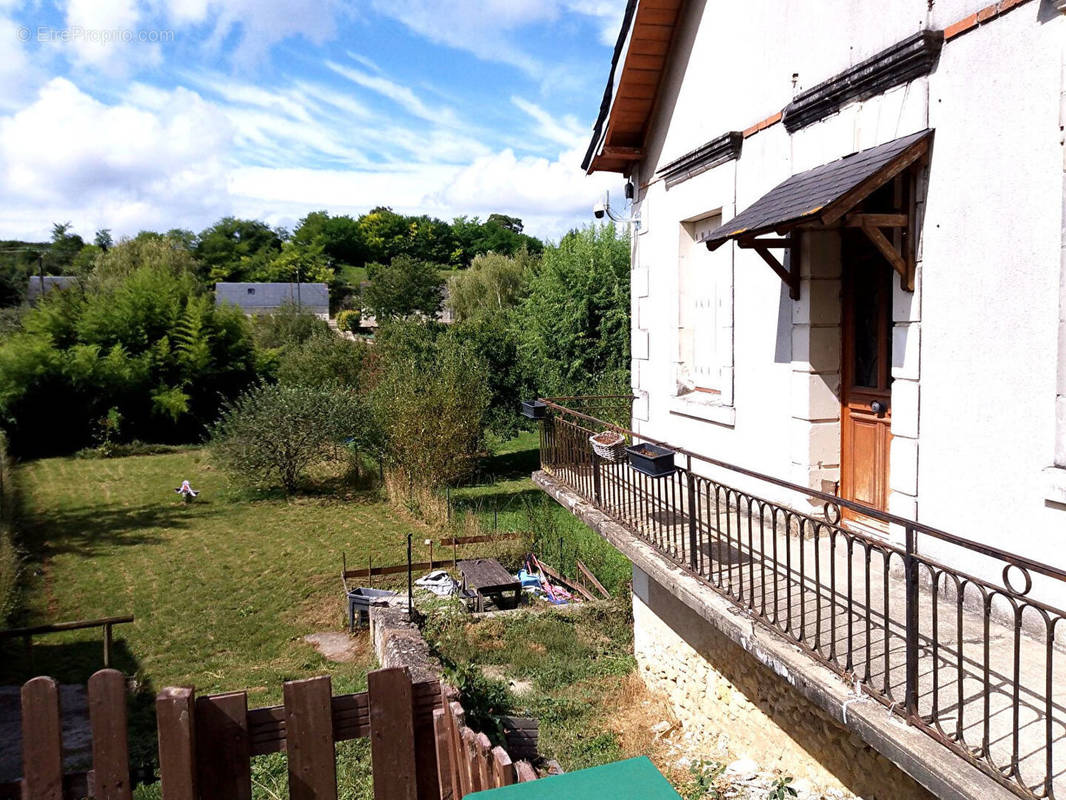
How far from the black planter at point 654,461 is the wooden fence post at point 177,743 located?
406 cm

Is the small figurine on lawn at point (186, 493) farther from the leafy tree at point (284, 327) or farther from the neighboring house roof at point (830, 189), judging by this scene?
the neighboring house roof at point (830, 189)

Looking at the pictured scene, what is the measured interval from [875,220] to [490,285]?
3897cm

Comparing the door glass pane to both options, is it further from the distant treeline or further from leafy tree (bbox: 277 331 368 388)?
the distant treeline

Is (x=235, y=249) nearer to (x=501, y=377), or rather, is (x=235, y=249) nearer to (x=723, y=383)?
(x=501, y=377)

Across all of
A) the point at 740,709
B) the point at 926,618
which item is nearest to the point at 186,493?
the point at 740,709

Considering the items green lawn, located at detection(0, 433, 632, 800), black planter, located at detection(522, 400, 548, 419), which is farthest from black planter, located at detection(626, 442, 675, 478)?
black planter, located at detection(522, 400, 548, 419)

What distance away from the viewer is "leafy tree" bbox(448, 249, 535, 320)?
4306 cm

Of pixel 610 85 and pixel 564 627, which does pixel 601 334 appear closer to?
pixel 564 627

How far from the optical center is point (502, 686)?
28.2 feet

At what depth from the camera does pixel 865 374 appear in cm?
598

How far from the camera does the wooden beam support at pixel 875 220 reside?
193 inches

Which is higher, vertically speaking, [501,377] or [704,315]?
[704,315]

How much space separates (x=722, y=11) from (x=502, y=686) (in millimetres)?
6724

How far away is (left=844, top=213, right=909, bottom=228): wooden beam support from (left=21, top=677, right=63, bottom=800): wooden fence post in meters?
4.52
